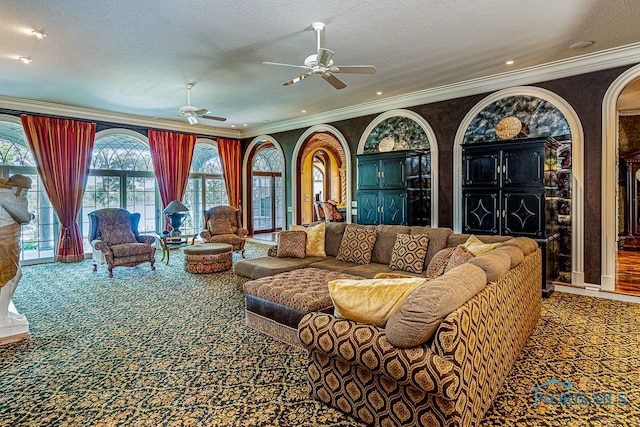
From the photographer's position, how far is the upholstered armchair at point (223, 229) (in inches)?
279

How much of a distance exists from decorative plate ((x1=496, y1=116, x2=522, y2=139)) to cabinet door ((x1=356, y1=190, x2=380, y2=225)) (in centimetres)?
210

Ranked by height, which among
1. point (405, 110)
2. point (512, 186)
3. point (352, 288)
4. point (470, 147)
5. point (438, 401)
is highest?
point (405, 110)

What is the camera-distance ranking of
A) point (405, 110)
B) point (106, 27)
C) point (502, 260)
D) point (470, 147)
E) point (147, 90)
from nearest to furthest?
point (502, 260)
point (106, 27)
point (470, 147)
point (147, 90)
point (405, 110)

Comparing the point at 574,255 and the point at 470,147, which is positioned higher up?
the point at 470,147

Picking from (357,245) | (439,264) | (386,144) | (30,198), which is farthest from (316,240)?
(30,198)

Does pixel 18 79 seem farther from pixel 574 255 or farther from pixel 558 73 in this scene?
pixel 574 255

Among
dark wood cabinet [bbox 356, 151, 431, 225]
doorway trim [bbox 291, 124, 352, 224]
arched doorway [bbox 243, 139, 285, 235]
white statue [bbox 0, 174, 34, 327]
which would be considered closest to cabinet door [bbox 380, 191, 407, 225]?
dark wood cabinet [bbox 356, 151, 431, 225]

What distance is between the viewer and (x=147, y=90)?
596 cm

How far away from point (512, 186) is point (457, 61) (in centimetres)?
182

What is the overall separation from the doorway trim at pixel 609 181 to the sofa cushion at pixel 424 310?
3.91 m

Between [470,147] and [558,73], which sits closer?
[558,73]

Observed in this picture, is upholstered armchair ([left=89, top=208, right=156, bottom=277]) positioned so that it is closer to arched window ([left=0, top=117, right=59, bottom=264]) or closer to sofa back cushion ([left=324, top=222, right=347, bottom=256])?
arched window ([left=0, top=117, right=59, bottom=264])

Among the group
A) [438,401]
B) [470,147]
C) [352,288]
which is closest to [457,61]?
[470,147]

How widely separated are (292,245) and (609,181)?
416cm
